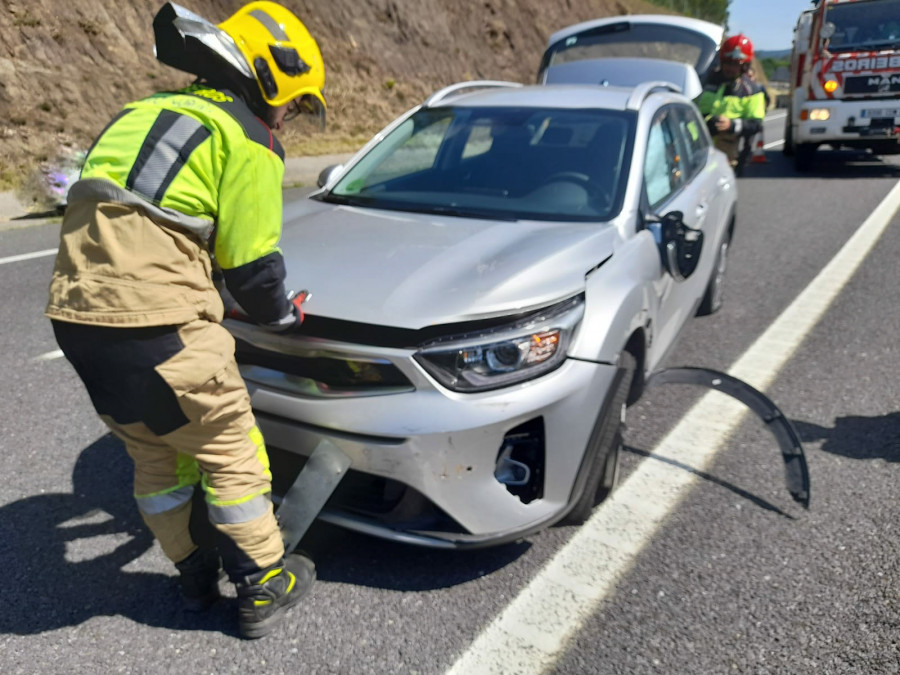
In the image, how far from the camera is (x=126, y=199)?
2055 millimetres

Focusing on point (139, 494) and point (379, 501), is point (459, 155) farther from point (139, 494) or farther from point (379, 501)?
point (139, 494)

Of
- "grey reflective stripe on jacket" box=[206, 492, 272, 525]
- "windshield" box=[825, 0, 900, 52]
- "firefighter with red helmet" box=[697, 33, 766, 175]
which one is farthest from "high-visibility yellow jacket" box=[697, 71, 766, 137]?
"grey reflective stripe on jacket" box=[206, 492, 272, 525]

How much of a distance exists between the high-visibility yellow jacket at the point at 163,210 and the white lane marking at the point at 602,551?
52.9 inches

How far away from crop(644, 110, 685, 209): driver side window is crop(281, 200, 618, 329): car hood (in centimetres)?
64

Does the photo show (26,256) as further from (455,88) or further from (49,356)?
(455,88)

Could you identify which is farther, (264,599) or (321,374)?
(321,374)

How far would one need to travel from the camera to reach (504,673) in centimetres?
234

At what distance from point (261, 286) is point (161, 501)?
780 mm

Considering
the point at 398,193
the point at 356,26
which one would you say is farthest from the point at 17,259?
the point at 356,26

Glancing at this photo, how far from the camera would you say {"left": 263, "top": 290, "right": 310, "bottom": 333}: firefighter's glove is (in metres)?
2.43

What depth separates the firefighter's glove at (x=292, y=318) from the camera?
2.43 meters

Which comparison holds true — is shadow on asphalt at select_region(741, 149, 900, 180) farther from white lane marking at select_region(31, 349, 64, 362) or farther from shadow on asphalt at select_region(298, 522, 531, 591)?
shadow on asphalt at select_region(298, 522, 531, 591)

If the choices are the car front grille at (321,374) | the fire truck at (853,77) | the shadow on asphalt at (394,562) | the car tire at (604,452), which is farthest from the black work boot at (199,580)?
the fire truck at (853,77)

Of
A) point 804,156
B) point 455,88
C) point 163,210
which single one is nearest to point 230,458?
point 163,210
